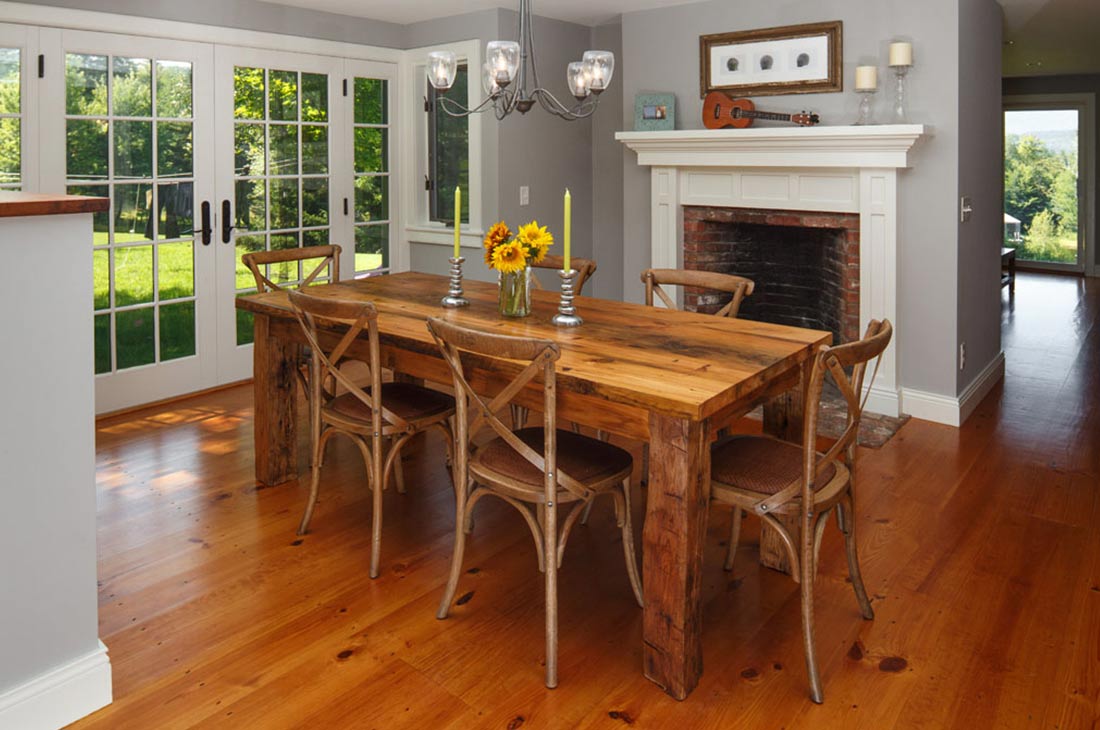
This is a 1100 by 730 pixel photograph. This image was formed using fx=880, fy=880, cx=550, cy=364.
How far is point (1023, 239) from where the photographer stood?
10.6 m

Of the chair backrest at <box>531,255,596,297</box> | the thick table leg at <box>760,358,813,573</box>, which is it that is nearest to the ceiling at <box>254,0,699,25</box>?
the chair backrest at <box>531,255,596,297</box>

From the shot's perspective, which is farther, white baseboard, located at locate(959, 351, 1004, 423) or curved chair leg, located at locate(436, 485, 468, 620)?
white baseboard, located at locate(959, 351, 1004, 423)

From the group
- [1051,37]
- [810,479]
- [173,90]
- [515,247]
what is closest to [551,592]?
[810,479]

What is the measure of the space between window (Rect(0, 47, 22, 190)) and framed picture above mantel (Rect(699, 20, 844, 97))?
3539 millimetres

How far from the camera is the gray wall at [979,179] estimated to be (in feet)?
14.3

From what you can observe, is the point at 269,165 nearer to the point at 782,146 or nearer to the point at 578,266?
the point at 578,266

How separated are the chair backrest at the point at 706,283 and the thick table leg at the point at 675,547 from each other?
3.89 ft

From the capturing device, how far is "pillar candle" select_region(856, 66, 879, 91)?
430cm

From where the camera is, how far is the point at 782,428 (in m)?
2.88

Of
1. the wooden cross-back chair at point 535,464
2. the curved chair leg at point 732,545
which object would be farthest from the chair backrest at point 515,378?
the curved chair leg at point 732,545

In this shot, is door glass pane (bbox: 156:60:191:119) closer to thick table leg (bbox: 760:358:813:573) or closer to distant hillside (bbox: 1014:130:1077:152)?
thick table leg (bbox: 760:358:813:573)

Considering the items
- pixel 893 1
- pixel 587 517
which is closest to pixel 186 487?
pixel 587 517

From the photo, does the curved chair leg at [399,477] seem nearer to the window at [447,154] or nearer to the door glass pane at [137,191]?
the door glass pane at [137,191]

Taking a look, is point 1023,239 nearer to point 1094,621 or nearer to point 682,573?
point 1094,621
